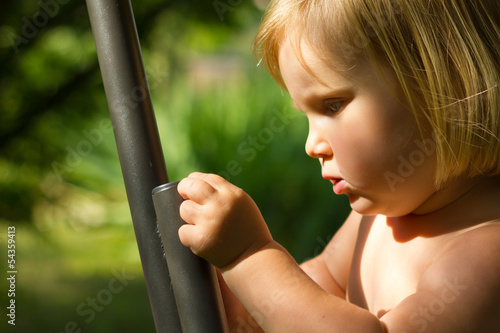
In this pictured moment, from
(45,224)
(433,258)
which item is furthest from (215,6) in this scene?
(433,258)

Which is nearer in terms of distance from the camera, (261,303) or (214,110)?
(261,303)

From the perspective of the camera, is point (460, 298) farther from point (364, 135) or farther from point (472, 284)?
point (364, 135)

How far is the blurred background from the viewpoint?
1.07 metres

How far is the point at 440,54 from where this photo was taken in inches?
18.5

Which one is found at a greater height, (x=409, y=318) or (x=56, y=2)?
(x=56, y=2)

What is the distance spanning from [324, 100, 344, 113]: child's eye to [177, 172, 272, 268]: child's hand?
4.3 inches

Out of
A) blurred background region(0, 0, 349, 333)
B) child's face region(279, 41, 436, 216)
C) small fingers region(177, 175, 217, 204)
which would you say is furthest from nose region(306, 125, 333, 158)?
blurred background region(0, 0, 349, 333)

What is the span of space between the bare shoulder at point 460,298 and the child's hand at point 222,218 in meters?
0.12

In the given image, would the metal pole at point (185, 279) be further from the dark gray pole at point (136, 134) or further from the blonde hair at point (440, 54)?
the blonde hair at point (440, 54)

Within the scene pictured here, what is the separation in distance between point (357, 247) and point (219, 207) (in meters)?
0.25

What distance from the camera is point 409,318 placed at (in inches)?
16.7

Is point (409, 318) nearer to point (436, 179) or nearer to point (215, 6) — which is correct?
point (436, 179)

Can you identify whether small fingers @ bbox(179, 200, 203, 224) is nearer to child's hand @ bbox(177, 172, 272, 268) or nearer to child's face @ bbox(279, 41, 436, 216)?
child's hand @ bbox(177, 172, 272, 268)

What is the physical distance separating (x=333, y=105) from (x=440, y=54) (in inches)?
3.7
